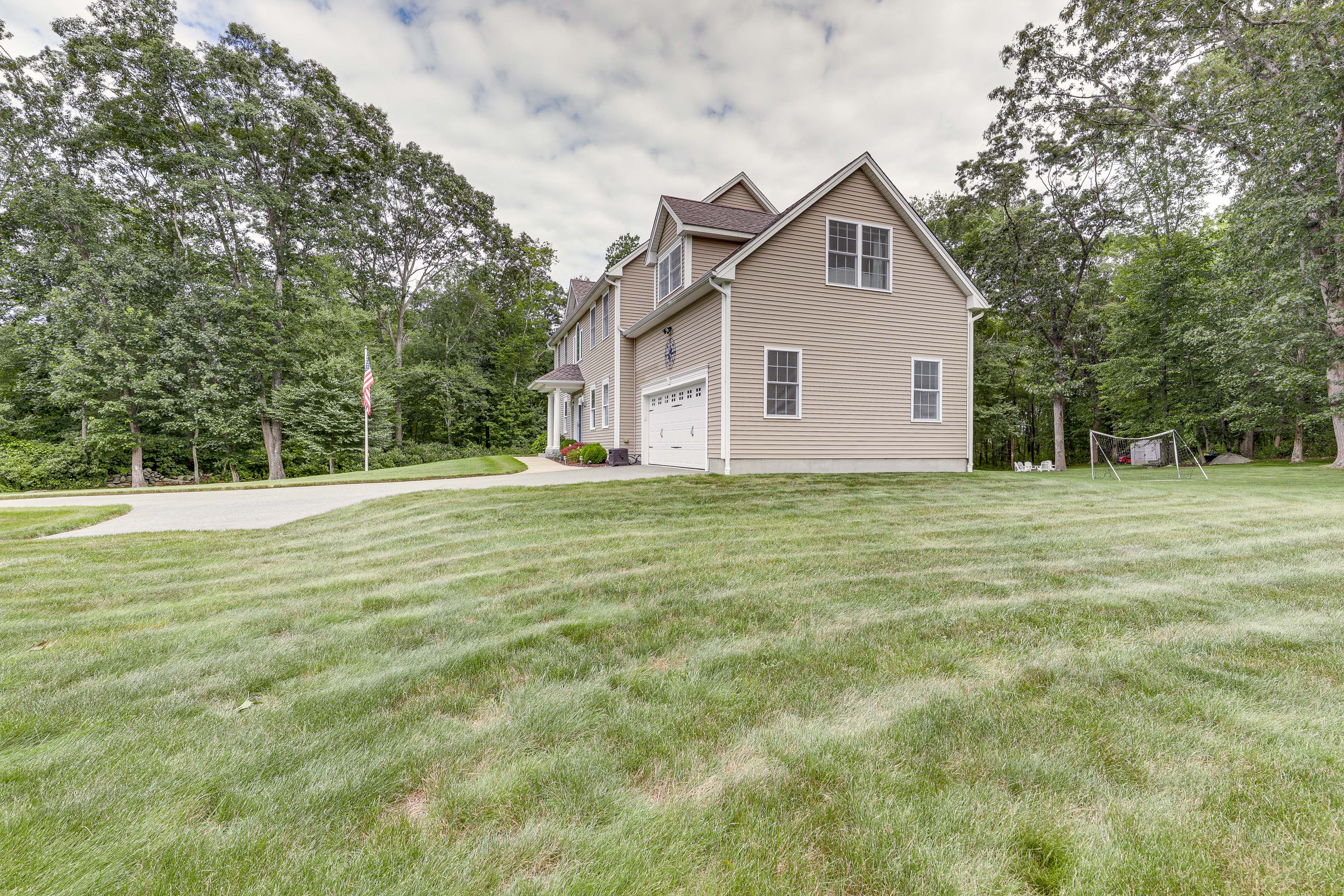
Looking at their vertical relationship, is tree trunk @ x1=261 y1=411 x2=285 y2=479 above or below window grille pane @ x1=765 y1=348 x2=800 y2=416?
below

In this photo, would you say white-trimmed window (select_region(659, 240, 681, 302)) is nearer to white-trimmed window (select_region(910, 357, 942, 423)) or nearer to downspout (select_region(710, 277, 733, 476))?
downspout (select_region(710, 277, 733, 476))

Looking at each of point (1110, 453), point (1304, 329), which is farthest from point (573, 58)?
point (1110, 453)

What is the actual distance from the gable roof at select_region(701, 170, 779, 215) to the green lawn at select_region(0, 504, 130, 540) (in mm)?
14031

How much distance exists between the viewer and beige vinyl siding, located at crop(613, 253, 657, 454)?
15.1m

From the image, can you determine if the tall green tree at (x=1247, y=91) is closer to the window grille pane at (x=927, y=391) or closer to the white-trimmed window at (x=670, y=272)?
the window grille pane at (x=927, y=391)

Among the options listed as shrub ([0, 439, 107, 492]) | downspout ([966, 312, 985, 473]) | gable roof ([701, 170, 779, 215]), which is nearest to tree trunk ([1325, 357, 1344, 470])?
downspout ([966, 312, 985, 473])

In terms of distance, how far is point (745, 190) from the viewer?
49.9 ft

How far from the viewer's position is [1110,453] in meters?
22.5

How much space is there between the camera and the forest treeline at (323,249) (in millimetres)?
13648

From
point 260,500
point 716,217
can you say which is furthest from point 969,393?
point 260,500

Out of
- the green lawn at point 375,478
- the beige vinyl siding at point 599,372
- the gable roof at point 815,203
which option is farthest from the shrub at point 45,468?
the gable roof at point 815,203

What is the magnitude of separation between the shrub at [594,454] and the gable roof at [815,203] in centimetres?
428

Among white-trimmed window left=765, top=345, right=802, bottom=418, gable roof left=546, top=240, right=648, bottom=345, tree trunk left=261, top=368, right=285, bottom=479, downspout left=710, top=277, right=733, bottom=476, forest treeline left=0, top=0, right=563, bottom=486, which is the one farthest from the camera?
tree trunk left=261, top=368, right=285, bottom=479

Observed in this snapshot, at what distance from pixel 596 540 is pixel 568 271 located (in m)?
29.2
